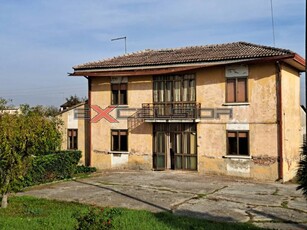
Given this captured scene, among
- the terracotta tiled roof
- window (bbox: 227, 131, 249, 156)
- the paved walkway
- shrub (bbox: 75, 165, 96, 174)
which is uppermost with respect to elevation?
the terracotta tiled roof

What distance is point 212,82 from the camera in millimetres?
19312

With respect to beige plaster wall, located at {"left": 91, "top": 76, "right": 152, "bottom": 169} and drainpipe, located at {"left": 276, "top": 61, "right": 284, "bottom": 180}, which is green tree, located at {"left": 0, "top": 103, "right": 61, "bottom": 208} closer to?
beige plaster wall, located at {"left": 91, "top": 76, "right": 152, "bottom": 169}

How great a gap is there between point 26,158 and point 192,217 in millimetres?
5550

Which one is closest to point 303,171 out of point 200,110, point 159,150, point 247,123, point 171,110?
point 247,123

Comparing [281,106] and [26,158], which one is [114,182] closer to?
[26,158]

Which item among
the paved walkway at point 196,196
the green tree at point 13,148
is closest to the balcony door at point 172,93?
the paved walkway at point 196,196

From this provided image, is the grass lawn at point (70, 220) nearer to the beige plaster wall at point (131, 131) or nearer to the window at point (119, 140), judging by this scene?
the beige plaster wall at point (131, 131)

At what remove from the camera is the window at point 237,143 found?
18.7 metres

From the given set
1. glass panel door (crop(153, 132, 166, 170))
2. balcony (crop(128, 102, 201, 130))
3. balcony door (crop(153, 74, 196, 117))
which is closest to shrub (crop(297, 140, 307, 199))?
balcony (crop(128, 102, 201, 130))

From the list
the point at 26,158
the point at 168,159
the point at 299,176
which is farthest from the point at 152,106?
the point at 299,176

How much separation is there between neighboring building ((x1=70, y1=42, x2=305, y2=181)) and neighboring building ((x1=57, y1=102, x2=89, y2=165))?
0.79m

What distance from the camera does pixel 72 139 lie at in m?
23.7

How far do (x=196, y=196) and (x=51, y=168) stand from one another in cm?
731

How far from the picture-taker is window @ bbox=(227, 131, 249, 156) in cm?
1867
